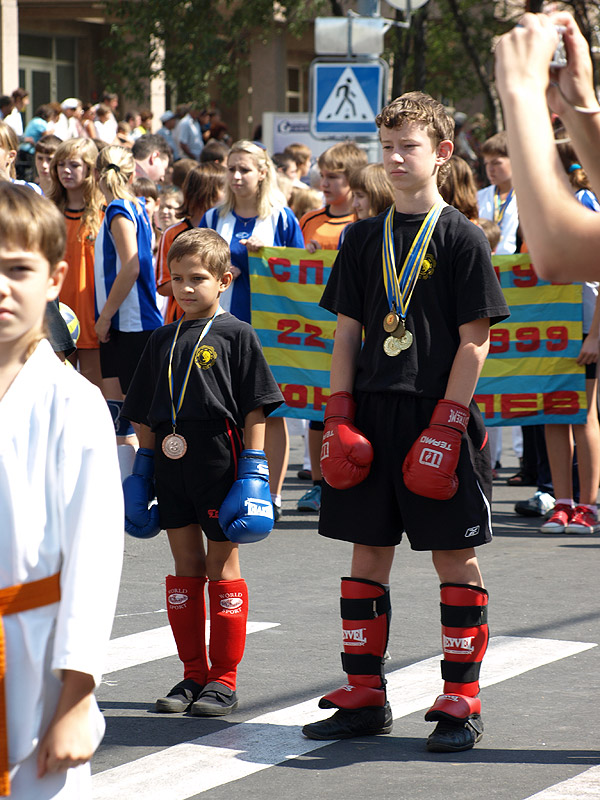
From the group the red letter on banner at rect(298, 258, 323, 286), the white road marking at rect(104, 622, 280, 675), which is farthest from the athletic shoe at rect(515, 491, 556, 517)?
the white road marking at rect(104, 622, 280, 675)

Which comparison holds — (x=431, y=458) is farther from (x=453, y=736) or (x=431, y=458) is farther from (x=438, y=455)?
(x=453, y=736)

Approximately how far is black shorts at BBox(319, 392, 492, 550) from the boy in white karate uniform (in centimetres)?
220

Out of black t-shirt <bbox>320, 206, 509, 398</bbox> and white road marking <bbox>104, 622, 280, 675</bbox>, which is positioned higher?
black t-shirt <bbox>320, 206, 509, 398</bbox>

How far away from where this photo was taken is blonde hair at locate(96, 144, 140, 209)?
8.67m

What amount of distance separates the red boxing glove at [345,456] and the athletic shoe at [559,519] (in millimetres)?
3989

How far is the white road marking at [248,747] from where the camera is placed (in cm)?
418

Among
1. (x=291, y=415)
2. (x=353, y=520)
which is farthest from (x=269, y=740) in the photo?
(x=291, y=415)

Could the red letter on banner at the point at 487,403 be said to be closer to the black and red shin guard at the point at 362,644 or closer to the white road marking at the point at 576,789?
the black and red shin guard at the point at 362,644

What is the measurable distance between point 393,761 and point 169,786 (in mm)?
753

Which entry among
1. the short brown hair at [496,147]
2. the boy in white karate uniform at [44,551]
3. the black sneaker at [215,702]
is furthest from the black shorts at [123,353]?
the boy in white karate uniform at [44,551]

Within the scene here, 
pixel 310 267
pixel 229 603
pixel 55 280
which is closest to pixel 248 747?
pixel 229 603

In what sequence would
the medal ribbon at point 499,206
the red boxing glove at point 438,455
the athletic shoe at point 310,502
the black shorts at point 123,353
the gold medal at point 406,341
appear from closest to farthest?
1. the red boxing glove at point 438,455
2. the gold medal at point 406,341
3. the black shorts at point 123,353
4. the athletic shoe at point 310,502
5. the medal ribbon at point 499,206

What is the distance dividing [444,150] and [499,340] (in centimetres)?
448

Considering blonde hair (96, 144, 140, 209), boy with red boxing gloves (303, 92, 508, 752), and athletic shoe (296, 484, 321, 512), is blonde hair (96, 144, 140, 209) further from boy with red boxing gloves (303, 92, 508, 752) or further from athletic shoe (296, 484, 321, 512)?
boy with red boxing gloves (303, 92, 508, 752)
